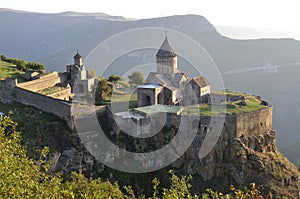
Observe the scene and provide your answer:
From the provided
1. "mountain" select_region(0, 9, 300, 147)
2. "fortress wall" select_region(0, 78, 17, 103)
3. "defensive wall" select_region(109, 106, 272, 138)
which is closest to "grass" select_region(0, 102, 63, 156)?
"fortress wall" select_region(0, 78, 17, 103)

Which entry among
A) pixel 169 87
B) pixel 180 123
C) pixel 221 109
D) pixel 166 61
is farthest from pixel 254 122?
pixel 166 61

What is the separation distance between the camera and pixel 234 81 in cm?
13625

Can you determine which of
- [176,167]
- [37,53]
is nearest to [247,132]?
[176,167]

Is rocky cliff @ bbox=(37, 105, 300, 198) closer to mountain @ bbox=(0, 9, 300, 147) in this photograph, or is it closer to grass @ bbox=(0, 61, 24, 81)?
grass @ bbox=(0, 61, 24, 81)

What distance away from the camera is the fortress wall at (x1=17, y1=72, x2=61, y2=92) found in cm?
3416

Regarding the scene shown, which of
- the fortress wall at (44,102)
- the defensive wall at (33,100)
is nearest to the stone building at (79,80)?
the defensive wall at (33,100)

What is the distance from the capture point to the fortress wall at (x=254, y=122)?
32034mm

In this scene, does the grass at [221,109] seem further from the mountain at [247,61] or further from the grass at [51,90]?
the mountain at [247,61]

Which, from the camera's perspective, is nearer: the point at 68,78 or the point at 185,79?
the point at 185,79

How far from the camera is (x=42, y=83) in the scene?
36.9 meters

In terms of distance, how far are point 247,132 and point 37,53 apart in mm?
186270

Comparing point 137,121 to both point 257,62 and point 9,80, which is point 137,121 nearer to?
point 9,80

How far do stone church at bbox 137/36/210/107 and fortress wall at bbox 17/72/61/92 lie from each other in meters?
10.6

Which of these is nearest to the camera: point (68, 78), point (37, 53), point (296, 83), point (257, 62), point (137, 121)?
point (137, 121)
